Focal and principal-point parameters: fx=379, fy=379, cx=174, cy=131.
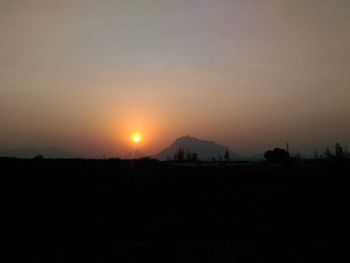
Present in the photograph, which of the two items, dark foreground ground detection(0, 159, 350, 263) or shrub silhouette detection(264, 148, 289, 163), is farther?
shrub silhouette detection(264, 148, 289, 163)

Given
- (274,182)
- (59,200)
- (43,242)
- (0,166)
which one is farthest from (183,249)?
(0,166)

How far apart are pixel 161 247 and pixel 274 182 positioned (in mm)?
25445

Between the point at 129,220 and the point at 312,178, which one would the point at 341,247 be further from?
the point at 312,178

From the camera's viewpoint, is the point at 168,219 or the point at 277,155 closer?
the point at 168,219

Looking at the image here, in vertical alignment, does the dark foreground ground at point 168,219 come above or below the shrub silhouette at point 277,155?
below

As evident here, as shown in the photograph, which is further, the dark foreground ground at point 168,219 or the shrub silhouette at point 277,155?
the shrub silhouette at point 277,155

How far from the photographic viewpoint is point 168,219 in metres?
22.1

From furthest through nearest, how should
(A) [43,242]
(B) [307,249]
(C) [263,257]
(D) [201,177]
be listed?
(D) [201,177]
(A) [43,242]
(B) [307,249]
(C) [263,257]

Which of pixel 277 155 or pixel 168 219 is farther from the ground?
pixel 277 155

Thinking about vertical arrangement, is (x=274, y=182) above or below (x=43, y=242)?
above

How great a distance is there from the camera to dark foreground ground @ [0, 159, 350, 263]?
615 inches

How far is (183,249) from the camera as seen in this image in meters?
16.2

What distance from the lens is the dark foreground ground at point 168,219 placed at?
1563 cm

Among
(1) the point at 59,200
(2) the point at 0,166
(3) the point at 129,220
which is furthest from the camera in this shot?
(2) the point at 0,166
